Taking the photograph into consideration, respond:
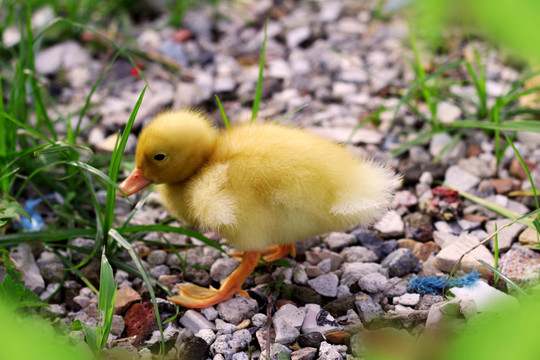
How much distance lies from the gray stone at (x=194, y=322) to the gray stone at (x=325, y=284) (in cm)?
47

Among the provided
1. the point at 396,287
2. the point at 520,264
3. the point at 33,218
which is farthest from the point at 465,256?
the point at 33,218

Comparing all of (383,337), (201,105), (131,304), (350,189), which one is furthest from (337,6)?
(383,337)

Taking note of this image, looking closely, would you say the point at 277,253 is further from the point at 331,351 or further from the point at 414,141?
the point at 414,141

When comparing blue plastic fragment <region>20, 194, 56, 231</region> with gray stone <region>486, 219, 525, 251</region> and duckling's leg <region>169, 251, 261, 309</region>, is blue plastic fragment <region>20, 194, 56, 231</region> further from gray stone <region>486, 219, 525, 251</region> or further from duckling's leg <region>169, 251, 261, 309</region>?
gray stone <region>486, 219, 525, 251</region>

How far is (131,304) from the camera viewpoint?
2311 mm

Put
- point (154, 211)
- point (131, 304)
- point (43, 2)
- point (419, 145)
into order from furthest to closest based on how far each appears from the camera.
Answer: point (43, 2) → point (419, 145) → point (154, 211) → point (131, 304)

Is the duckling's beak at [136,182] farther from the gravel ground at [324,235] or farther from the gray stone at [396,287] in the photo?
the gray stone at [396,287]

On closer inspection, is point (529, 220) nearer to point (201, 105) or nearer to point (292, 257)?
point (292, 257)

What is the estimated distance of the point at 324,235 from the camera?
2.77m

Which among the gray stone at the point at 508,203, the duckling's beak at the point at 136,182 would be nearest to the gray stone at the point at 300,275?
the duckling's beak at the point at 136,182

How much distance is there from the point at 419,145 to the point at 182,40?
7.04 feet

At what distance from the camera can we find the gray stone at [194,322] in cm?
218

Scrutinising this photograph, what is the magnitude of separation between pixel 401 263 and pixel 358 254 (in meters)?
0.22

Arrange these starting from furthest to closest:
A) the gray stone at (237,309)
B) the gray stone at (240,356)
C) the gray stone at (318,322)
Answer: the gray stone at (237,309) < the gray stone at (318,322) < the gray stone at (240,356)
